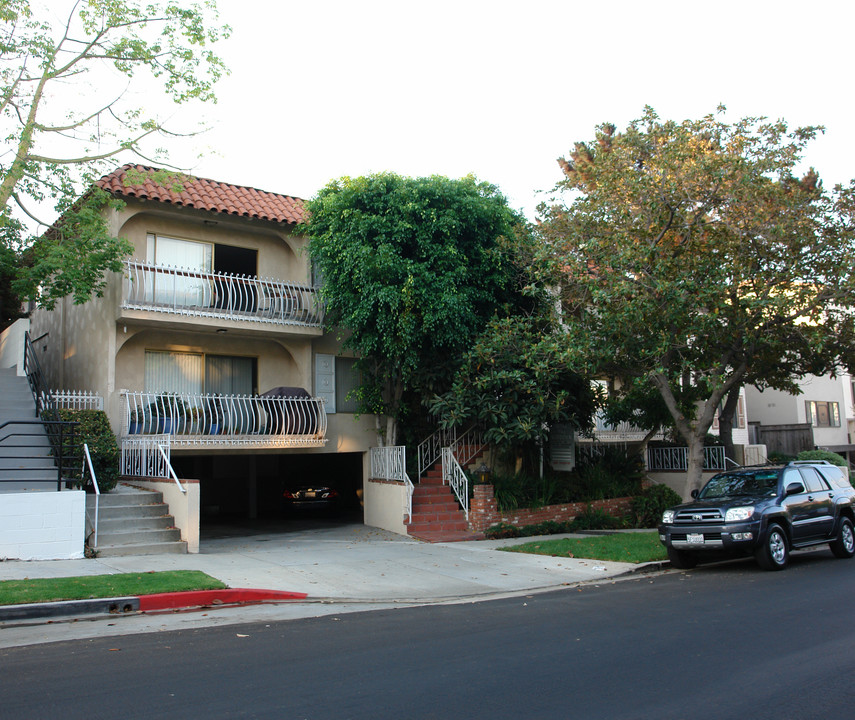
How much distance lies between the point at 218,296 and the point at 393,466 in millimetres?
5651

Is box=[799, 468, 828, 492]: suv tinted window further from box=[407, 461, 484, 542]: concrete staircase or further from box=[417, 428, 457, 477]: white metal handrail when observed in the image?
box=[417, 428, 457, 477]: white metal handrail

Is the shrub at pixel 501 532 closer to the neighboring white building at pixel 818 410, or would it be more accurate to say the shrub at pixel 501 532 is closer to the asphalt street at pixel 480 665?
the asphalt street at pixel 480 665

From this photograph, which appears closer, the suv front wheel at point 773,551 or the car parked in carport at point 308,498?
the suv front wheel at point 773,551

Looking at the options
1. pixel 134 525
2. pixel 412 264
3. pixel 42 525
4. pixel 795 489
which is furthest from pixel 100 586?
pixel 795 489

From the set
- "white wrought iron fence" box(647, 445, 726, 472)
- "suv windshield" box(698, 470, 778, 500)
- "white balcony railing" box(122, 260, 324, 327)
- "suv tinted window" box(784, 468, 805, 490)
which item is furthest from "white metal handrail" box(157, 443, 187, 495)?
"white wrought iron fence" box(647, 445, 726, 472)

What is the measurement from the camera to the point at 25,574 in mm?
10766

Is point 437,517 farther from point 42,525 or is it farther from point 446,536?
point 42,525

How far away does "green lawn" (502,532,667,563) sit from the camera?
13.5m

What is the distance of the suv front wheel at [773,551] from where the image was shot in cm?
1196

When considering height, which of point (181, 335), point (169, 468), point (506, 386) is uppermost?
point (181, 335)

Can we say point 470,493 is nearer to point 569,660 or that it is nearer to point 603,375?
point 603,375

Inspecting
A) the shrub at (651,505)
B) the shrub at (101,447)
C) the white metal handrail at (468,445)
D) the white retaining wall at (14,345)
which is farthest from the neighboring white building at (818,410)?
the white retaining wall at (14,345)

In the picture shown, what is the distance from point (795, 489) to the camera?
12758mm

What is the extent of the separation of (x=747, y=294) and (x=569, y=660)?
33.5ft
